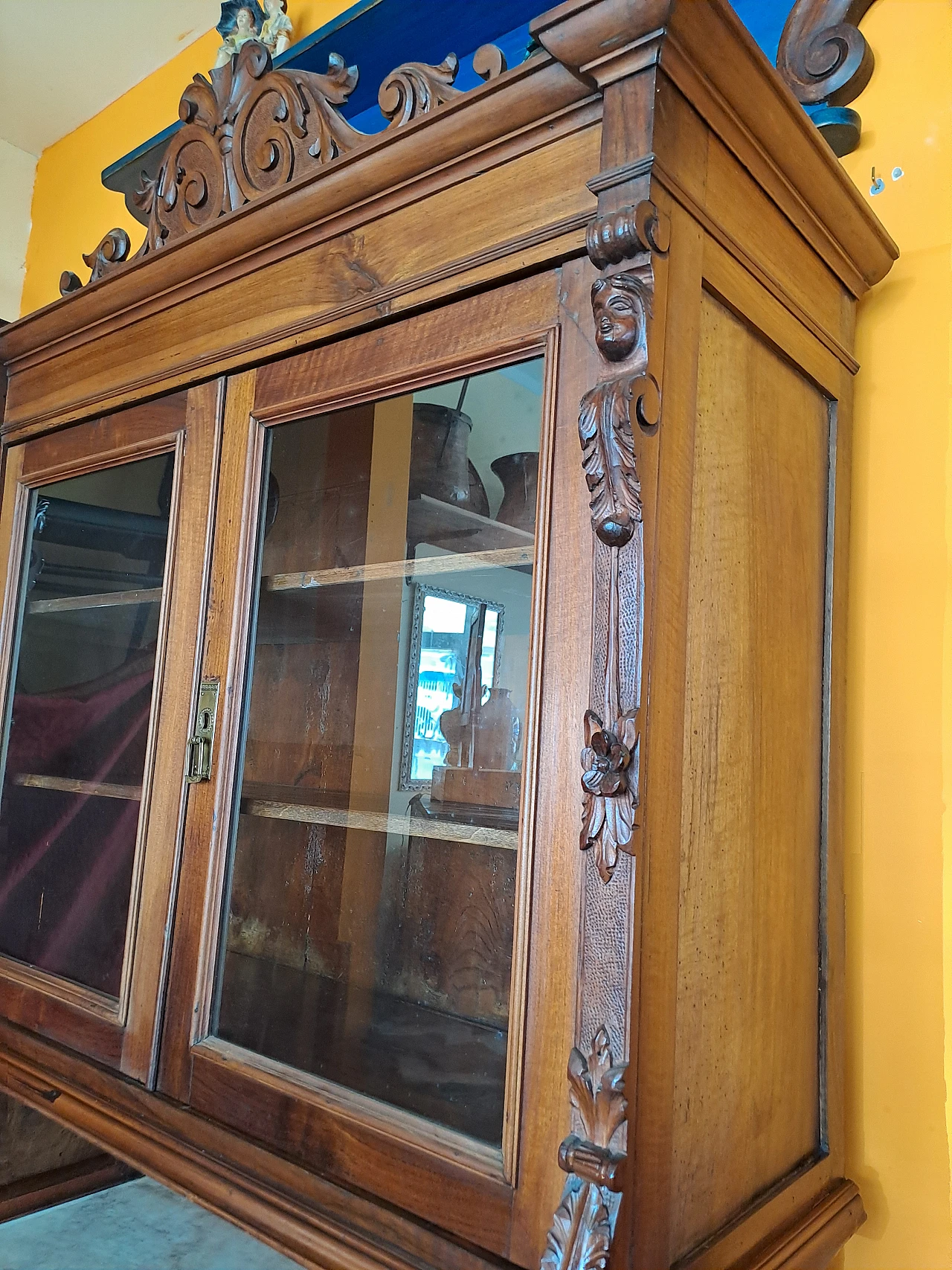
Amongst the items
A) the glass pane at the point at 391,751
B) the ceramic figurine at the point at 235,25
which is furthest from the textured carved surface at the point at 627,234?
the ceramic figurine at the point at 235,25

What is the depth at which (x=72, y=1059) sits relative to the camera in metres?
0.95

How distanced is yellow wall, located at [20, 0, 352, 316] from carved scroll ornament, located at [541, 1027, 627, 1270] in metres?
1.74

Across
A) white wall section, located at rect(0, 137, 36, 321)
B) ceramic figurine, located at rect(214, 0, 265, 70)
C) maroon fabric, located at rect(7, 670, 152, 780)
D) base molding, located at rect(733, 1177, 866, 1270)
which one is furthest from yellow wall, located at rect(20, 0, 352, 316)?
base molding, located at rect(733, 1177, 866, 1270)

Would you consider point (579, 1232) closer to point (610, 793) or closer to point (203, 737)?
point (610, 793)

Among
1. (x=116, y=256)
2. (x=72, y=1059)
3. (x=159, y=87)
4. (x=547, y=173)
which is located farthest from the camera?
(x=159, y=87)

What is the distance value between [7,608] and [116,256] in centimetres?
44

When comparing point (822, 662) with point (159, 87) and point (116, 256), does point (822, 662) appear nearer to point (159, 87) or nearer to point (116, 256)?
point (116, 256)

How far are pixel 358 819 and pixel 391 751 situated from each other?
7 cm

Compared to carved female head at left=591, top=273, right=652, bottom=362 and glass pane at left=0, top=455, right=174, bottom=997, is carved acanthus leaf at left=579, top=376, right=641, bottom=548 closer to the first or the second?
carved female head at left=591, top=273, right=652, bottom=362

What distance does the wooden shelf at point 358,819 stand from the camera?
2.33ft

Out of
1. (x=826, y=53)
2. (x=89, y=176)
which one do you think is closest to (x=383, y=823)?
(x=826, y=53)

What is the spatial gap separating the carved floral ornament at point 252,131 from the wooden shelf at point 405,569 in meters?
0.35

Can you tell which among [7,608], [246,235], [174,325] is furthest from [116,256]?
[7,608]

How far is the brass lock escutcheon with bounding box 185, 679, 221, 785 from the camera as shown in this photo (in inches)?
35.0
